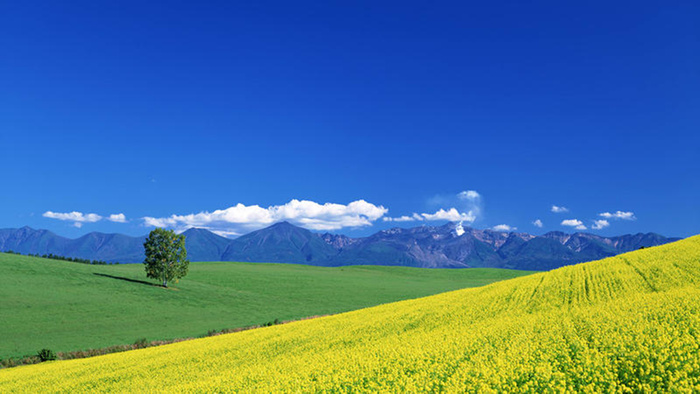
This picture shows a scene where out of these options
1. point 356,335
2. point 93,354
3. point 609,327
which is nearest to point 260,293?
point 93,354

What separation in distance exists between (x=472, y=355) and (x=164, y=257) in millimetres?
84897

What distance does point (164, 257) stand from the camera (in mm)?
87188

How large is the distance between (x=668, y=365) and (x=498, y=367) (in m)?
3.41

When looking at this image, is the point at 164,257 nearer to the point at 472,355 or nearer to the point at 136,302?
the point at 136,302

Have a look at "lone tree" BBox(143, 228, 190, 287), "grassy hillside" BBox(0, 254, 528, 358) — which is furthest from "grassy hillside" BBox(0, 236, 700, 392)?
"lone tree" BBox(143, 228, 190, 287)

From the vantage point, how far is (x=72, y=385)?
24297 mm

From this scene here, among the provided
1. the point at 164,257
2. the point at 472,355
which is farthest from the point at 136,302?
the point at 472,355

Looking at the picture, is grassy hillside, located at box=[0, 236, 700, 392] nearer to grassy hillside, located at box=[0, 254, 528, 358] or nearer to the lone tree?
grassy hillside, located at box=[0, 254, 528, 358]

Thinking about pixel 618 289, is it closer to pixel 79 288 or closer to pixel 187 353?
pixel 187 353

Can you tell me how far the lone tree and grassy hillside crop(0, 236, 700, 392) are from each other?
2247 inches

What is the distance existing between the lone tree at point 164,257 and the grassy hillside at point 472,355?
57.1 metres

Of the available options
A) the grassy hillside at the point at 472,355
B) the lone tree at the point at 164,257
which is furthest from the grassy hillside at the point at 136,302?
the grassy hillside at the point at 472,355

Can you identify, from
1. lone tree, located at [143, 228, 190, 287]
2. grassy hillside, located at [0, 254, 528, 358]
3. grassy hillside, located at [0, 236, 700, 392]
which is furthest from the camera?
lone tree, located at [143, 228, 190, 287]

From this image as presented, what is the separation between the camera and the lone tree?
86.4 metres
